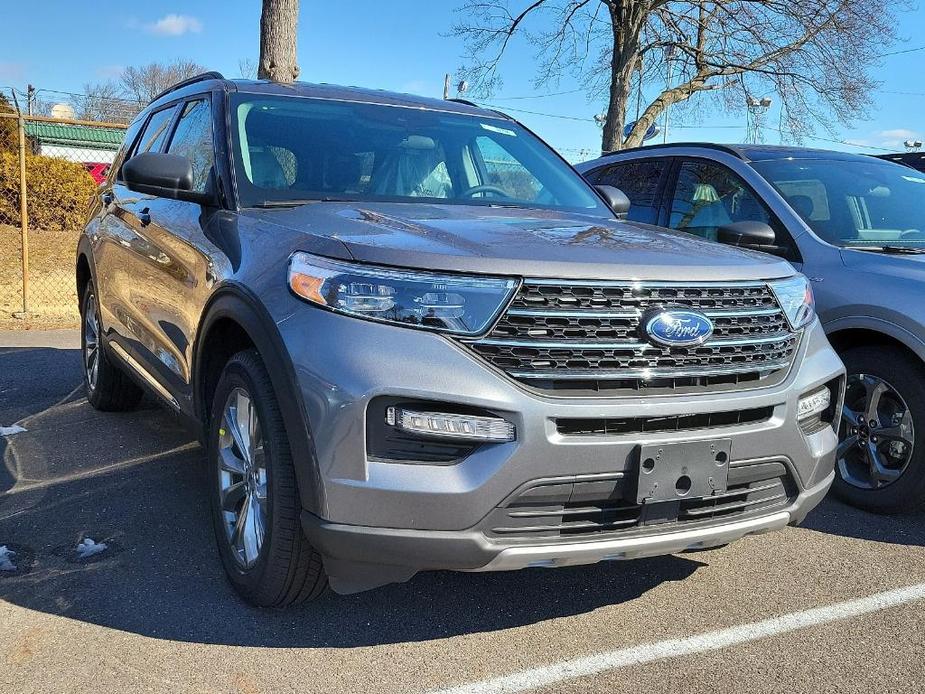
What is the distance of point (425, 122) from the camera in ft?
13.8

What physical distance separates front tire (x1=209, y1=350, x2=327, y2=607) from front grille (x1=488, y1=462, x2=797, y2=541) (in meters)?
0.65

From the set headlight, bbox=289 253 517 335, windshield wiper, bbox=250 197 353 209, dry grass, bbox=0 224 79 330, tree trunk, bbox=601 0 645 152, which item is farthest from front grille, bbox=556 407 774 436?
tree trunk, bbox=601 0 645 152

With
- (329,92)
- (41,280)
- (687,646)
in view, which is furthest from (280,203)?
(41,280)

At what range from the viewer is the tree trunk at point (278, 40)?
34.7 ft

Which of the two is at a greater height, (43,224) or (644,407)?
(644,407)

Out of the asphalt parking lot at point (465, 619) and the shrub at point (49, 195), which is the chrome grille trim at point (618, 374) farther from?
the shrub at point (49, 195)

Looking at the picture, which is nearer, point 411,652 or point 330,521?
point 330,521

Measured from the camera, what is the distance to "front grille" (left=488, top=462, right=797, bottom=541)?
2.49 metres

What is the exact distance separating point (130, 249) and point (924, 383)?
12.6 feet

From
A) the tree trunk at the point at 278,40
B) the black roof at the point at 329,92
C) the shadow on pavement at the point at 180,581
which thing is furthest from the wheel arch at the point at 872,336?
the tree trunk at the point at 278,40

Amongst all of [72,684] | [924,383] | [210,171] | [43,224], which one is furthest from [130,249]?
[43,224]

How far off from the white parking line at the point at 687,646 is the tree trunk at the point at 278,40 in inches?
359

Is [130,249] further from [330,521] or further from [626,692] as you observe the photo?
[626,692]

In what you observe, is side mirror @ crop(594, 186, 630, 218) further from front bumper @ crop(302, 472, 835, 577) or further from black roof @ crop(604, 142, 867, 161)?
front bumper @ crop(302, 472, 835, 577)
